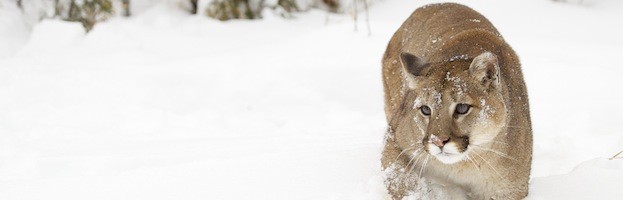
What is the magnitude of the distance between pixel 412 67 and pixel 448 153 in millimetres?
566

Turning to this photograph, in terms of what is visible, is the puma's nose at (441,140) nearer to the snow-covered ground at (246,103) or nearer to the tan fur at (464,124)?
the tan fur at (464,124)

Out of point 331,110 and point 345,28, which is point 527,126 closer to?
point 331,110

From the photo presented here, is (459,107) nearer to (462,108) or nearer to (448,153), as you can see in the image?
(462,108)

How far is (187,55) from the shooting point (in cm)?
873

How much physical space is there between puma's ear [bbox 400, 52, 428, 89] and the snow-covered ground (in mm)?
708

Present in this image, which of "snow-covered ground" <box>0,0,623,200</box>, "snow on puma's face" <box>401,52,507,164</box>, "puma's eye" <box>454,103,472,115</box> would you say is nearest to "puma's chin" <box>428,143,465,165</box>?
"snow on puma's face" <box>401,52,507,164</box>

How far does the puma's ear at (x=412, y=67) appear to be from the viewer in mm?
3629

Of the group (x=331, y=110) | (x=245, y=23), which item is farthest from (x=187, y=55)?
(x=331, y=110)

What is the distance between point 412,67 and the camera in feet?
12.0

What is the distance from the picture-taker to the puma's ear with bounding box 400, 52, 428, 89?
363cm

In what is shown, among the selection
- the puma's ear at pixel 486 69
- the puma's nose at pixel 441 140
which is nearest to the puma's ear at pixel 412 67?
the puma's ear at pixel 486 69

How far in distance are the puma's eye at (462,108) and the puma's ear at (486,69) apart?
0.57 ft

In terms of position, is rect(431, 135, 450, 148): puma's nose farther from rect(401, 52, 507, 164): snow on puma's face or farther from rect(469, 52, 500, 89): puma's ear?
rect(469, 52, 500, 89): puma's ear

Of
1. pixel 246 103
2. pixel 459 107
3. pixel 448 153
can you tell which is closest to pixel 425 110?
pixel 459 107
